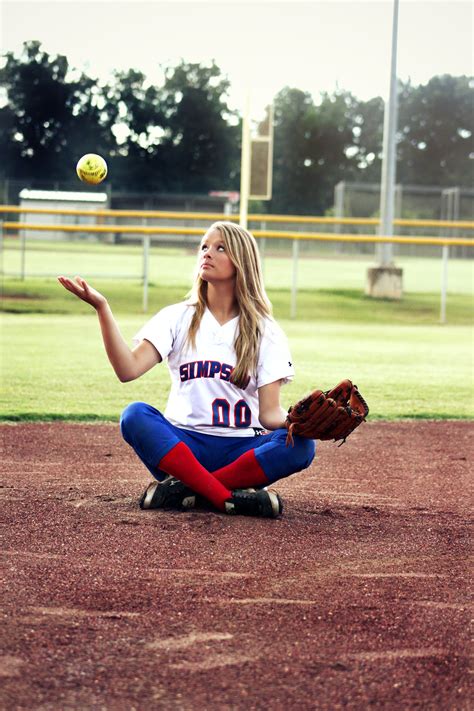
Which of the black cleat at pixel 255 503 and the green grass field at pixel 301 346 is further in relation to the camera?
the green grass field at pixel 301 346

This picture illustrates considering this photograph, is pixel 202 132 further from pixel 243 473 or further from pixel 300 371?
pixel 243 473

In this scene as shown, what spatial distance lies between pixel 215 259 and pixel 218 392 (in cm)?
51

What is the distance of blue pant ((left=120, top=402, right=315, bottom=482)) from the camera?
363 centimetres

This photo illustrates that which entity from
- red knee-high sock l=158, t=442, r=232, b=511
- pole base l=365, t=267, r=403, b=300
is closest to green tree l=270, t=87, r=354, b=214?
pole base l=365, t=267, r=403, b=300

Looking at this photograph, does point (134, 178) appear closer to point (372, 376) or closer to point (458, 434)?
point (372, 376)

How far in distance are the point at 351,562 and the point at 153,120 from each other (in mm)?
29855

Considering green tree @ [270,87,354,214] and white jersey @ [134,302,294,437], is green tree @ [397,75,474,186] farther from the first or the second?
white jersey @ [134,302,294,437]

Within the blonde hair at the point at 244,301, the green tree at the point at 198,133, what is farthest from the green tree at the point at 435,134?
the blonde hair at the point at 244,301

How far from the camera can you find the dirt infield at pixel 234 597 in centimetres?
211

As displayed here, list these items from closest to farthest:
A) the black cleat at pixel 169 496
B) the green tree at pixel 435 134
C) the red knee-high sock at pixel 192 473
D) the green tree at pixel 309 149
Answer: the red knee-high sock at pixel 192 473
the black cleat at pixel 169 496
the green tree at pixel 309 149
the green tree at pixel 435 134

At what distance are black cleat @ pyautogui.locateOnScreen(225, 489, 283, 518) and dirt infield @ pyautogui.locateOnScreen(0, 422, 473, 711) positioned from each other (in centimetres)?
5

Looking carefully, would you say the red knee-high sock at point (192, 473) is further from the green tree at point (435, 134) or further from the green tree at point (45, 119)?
the green tree at point (435, 134)

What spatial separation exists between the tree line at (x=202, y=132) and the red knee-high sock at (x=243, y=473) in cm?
2683

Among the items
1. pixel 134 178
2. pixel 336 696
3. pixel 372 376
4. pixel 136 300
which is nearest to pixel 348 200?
pixel 134 178
